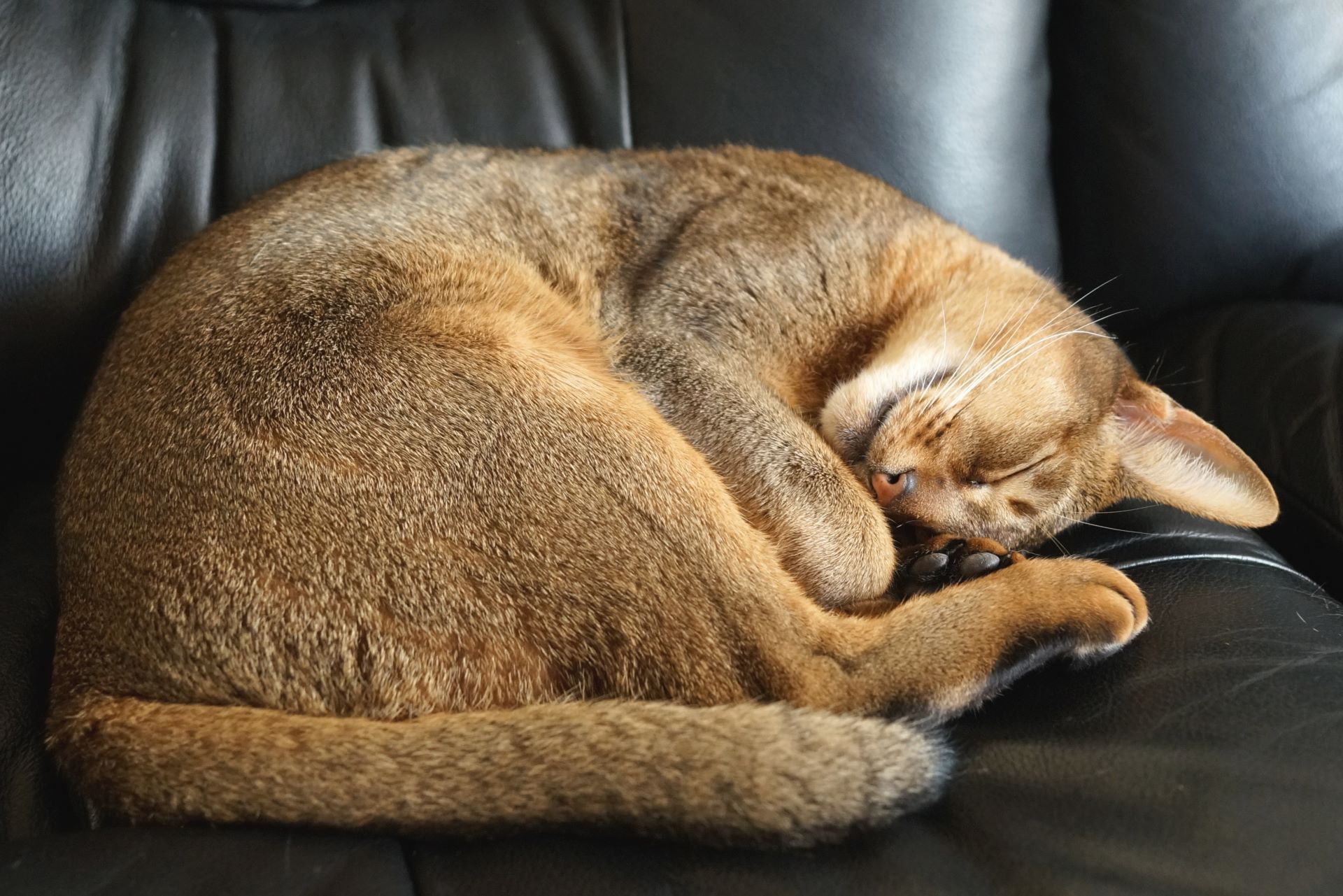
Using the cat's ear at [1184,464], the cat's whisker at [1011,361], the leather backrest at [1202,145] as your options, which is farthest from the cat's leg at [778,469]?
the leather backrest at [1202,145]

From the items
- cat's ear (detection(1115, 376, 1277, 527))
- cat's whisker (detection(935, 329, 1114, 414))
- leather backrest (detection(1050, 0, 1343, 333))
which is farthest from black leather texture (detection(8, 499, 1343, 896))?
leather backrest (detection(1050, 0, 1343, 333))

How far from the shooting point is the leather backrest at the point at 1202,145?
6.78ft

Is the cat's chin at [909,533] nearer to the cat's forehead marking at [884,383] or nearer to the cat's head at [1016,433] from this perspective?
the cat's head at [1016,433]

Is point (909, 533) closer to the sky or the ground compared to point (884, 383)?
closer to the ground

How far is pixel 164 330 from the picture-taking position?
4.66 ft

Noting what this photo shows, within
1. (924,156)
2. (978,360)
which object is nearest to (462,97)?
(924,156)

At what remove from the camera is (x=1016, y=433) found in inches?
63.4

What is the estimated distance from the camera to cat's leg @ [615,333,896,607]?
1456 mm

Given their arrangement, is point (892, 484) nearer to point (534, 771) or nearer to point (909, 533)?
point (909, 533)

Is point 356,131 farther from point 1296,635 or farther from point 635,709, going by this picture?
point 1296,635

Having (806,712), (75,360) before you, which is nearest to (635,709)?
(806,712)

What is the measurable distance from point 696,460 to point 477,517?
355 millimetres

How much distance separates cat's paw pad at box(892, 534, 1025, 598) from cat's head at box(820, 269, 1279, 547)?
0.07 meters

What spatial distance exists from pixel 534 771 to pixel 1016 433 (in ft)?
3.44
